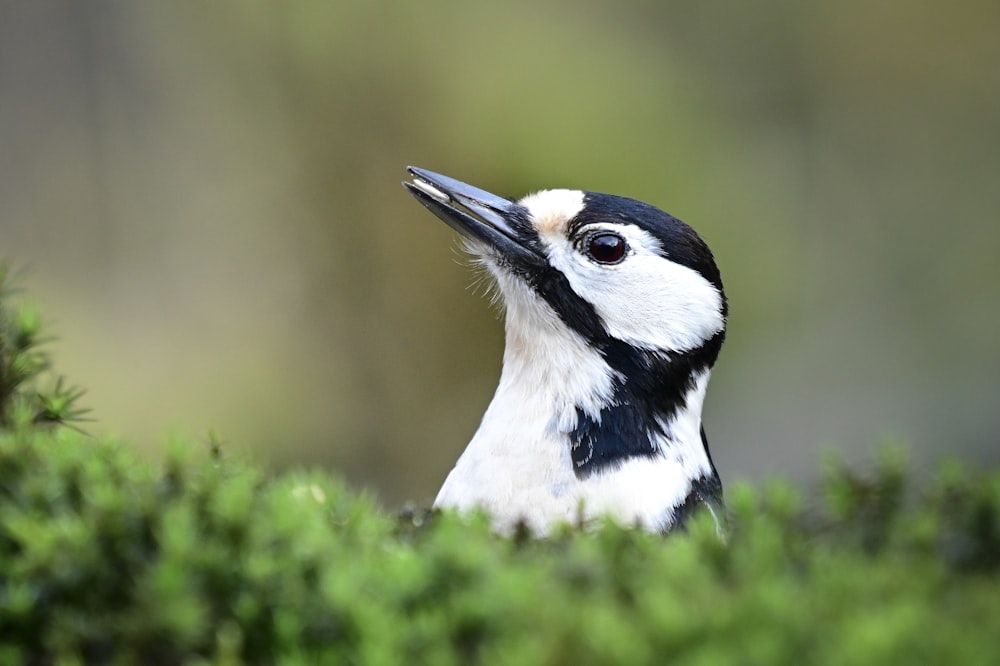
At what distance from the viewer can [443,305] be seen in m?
7.89

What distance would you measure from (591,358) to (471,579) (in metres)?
1.70

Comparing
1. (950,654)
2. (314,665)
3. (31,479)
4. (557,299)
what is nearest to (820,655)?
(950,654)

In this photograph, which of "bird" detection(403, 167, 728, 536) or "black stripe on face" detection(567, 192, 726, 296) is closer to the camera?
"bird" detection(403, 167, 728, 536)

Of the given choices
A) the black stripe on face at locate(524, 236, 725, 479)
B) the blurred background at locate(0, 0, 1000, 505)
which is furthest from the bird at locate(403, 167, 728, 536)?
the blurred background at locate(0, 0, 1000, 505)

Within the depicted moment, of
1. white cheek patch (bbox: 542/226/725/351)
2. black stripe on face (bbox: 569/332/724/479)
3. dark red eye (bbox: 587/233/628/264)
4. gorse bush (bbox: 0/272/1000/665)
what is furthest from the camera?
dark red eye (bbox: 587/233/628/264)

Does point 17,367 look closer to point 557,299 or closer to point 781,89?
point 557,299

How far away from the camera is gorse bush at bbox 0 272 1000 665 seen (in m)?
1.23

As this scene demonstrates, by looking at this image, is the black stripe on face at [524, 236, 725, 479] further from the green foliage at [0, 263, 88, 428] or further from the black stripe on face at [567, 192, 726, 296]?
the green foliage at [0, 263, 88, 428]

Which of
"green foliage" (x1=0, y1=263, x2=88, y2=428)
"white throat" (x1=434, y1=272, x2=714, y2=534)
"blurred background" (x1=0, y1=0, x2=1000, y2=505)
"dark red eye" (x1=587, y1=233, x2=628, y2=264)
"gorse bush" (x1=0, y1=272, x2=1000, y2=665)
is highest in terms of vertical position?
"blurred background" (x1=0, y1=0, x2=1000, y2=505)

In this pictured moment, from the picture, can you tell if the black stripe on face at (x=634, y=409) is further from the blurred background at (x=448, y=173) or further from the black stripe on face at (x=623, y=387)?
the blurred background at (x=448, y=173)

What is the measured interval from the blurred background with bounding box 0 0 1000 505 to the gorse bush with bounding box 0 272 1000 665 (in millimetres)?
5913

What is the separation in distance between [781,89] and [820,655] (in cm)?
740

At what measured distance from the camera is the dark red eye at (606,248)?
328 cm

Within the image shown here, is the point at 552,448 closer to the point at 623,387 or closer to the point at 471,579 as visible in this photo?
the point at 623,387
